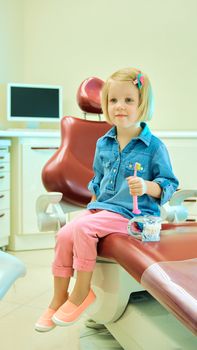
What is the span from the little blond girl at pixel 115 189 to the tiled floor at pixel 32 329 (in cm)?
34

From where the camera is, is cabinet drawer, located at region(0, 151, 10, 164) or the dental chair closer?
the dental chair

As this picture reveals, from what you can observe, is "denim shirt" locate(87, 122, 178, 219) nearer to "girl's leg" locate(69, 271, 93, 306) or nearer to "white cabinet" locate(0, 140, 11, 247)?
"girl's leg" locate(69, 271, 93, 306)

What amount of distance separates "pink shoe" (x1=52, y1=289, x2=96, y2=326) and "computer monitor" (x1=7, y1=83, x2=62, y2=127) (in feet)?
7.80

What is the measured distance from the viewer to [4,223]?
10.0 ft

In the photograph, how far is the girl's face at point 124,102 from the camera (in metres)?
1.42

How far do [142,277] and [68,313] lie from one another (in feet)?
1.17

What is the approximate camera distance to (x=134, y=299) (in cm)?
134

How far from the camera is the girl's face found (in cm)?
142

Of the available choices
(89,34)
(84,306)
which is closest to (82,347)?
(84,306)

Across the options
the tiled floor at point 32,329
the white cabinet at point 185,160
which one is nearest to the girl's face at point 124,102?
the tiled floor at point 32,329

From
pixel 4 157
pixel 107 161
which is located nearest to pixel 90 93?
pixel 107 161

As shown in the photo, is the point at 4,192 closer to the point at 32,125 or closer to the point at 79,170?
the point at 32,125

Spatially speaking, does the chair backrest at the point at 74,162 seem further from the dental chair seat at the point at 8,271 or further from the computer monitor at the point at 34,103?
the computer monitor at the point at 34,103

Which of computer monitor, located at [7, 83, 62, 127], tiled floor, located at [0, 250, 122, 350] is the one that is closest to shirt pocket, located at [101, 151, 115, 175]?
tiled floor, located at [0, 250, 122, 350]
